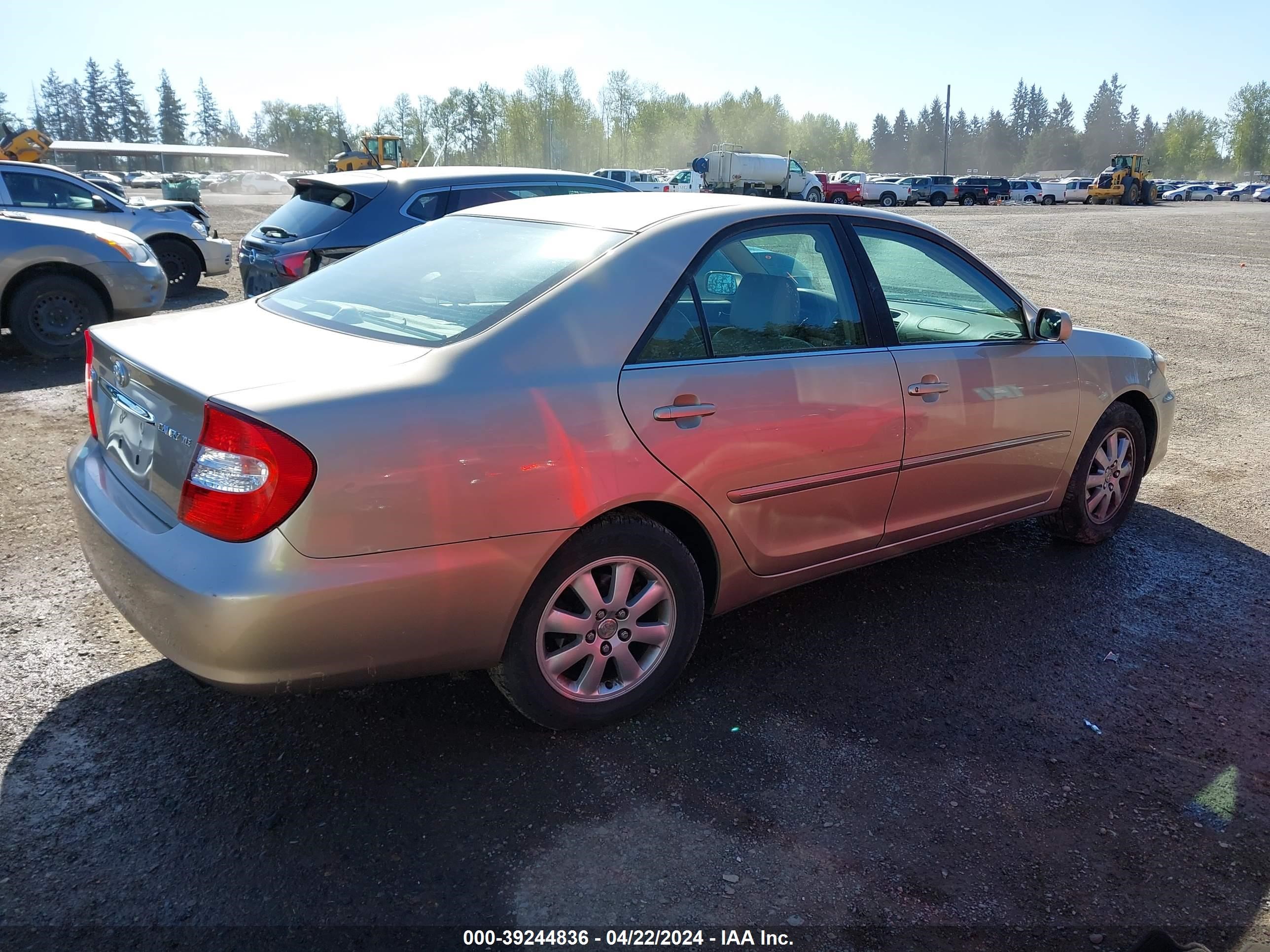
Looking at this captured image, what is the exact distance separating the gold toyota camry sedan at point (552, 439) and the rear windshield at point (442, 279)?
0.05ft

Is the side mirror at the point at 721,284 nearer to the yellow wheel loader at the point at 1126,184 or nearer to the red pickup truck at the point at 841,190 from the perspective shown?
the red pickup truck at the point at 841,190

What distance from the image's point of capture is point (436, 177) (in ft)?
26.0

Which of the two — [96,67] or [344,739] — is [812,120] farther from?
[344,739]

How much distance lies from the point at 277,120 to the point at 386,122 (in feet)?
88.0

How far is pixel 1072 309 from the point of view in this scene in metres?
12.4

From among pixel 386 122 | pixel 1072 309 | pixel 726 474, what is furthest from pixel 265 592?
pixel 386 122

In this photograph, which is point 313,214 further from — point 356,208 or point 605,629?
point 605,629

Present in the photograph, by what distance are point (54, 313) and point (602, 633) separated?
23.8ft

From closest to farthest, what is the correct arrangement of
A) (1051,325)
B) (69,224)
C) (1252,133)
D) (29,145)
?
(1051,325)
(69,224)
(29,145)
(1252,133)

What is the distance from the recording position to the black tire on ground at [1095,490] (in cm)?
456

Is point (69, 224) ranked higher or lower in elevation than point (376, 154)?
lower

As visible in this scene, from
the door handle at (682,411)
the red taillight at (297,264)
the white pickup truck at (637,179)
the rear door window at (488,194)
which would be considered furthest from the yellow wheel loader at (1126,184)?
the door handle at (682,411)

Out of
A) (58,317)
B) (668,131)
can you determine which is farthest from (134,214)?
(668,131)

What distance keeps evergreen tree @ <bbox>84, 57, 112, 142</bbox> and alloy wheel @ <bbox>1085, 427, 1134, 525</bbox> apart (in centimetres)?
16691
